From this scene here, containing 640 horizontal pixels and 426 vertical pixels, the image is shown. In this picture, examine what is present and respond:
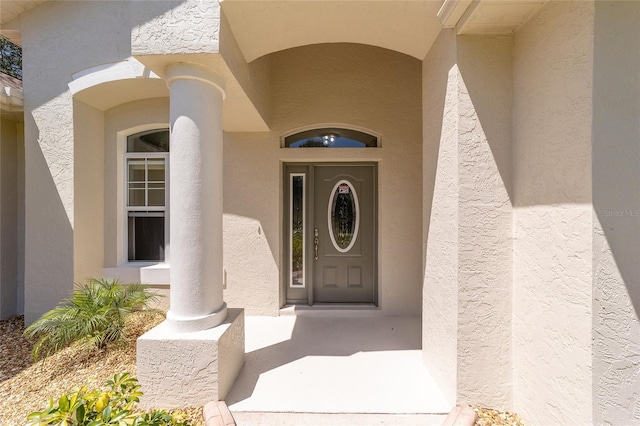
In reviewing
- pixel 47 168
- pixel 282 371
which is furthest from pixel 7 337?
pixel 282 371

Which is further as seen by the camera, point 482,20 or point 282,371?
point 282,371

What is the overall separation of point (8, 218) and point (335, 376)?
6.17m

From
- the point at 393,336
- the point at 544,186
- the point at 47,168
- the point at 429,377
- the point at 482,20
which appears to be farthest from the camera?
the point at 47,168

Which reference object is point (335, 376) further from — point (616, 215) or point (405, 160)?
point (405, 160)

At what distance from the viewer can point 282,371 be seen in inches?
129

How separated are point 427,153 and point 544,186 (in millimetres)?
1202

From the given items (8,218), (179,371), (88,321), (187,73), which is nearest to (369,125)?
(187,73)

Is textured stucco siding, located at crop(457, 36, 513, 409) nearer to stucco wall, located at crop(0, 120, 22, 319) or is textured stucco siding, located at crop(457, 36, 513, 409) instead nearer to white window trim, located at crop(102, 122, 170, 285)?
white window trim, located at crop(102, 122, 170, 285)

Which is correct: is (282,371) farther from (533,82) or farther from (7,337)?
(7,337)

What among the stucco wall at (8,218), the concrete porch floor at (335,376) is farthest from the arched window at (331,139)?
the stucco wall at (8,218)

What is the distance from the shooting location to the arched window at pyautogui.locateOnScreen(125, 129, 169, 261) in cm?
536

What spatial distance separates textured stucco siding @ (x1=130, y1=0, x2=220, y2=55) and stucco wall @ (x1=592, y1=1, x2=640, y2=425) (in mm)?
2954

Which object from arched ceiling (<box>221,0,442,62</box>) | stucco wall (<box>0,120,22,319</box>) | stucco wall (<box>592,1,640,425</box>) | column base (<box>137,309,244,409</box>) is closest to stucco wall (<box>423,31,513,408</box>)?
arched ceiling (<box>221,0,442,62</box>)

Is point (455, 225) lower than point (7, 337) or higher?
higher
